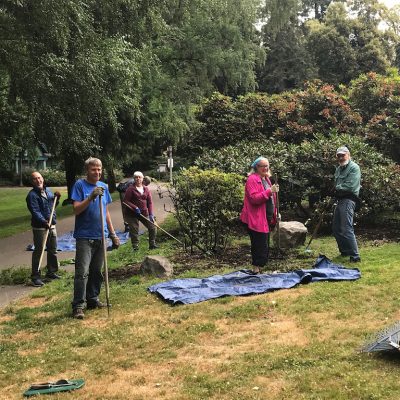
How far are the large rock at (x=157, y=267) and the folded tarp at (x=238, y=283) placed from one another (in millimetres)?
627

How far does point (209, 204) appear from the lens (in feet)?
30.4

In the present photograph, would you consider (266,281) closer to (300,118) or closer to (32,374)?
(32,374)

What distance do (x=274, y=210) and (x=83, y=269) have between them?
3.29 metres

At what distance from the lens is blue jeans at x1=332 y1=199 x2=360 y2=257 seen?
8078mm

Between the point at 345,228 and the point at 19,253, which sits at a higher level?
the point at 345,228

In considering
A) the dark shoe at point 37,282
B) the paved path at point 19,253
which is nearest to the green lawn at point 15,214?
the paved path at point 19,253

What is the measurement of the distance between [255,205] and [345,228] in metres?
1.71

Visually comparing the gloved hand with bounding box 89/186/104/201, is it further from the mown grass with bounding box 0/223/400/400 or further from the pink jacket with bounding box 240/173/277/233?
the pink jacket with bounding box 240/173/277/233

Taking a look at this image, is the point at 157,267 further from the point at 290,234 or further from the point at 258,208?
the point at 290,234

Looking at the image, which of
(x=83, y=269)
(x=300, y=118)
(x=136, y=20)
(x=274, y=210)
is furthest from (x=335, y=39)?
(x=83, y=269)

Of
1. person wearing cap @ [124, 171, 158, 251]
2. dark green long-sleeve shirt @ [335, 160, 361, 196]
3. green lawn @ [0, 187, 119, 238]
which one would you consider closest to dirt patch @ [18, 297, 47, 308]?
person wearing cap @ [124, 171, 158, 251]

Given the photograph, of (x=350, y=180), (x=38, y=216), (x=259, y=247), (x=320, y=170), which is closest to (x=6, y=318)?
(x=38, y=216)

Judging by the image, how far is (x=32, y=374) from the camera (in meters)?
4.39

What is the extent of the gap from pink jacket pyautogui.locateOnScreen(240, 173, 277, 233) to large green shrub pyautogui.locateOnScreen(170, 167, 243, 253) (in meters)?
1.68
